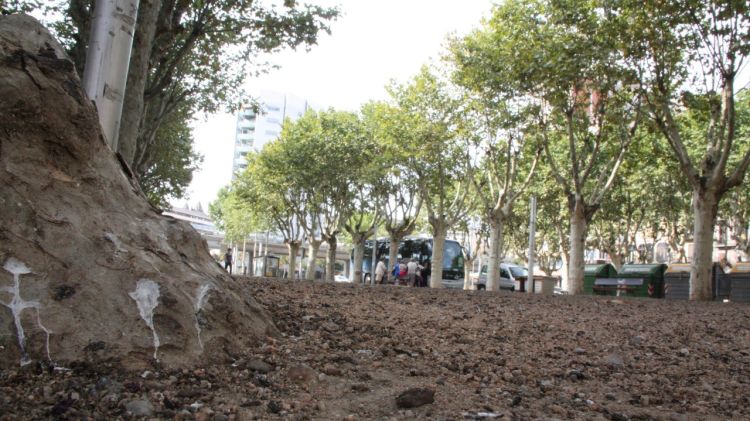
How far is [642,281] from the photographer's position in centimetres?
2141

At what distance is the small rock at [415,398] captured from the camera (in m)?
3.02

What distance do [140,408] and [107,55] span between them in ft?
11.1

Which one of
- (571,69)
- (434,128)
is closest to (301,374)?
(571,69)

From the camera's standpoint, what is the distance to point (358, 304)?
6.93 metres

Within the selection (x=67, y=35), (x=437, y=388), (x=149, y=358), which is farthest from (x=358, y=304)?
(x=67, y=35)

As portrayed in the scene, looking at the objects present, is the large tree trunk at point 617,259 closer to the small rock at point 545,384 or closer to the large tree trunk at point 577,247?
the large tree trunk at point 577,247

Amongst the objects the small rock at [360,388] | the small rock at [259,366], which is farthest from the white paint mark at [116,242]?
the small rock at [360,388]

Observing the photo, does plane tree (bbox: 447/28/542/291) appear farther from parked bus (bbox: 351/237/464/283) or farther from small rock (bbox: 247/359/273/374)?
small rock (bbox: 247/359/273/374)

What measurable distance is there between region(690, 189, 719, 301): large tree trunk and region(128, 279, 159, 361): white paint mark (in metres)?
13.1

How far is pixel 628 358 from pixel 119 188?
4023mm

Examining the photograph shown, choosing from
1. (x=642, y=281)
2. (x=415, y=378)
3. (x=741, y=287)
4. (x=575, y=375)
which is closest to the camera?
(x=415, y=378)

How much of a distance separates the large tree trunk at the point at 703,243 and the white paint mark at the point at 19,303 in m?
13.7

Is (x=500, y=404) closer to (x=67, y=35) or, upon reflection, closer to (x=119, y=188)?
(x=119, y=188)

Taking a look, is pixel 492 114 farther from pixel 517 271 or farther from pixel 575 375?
pixel 517 271
